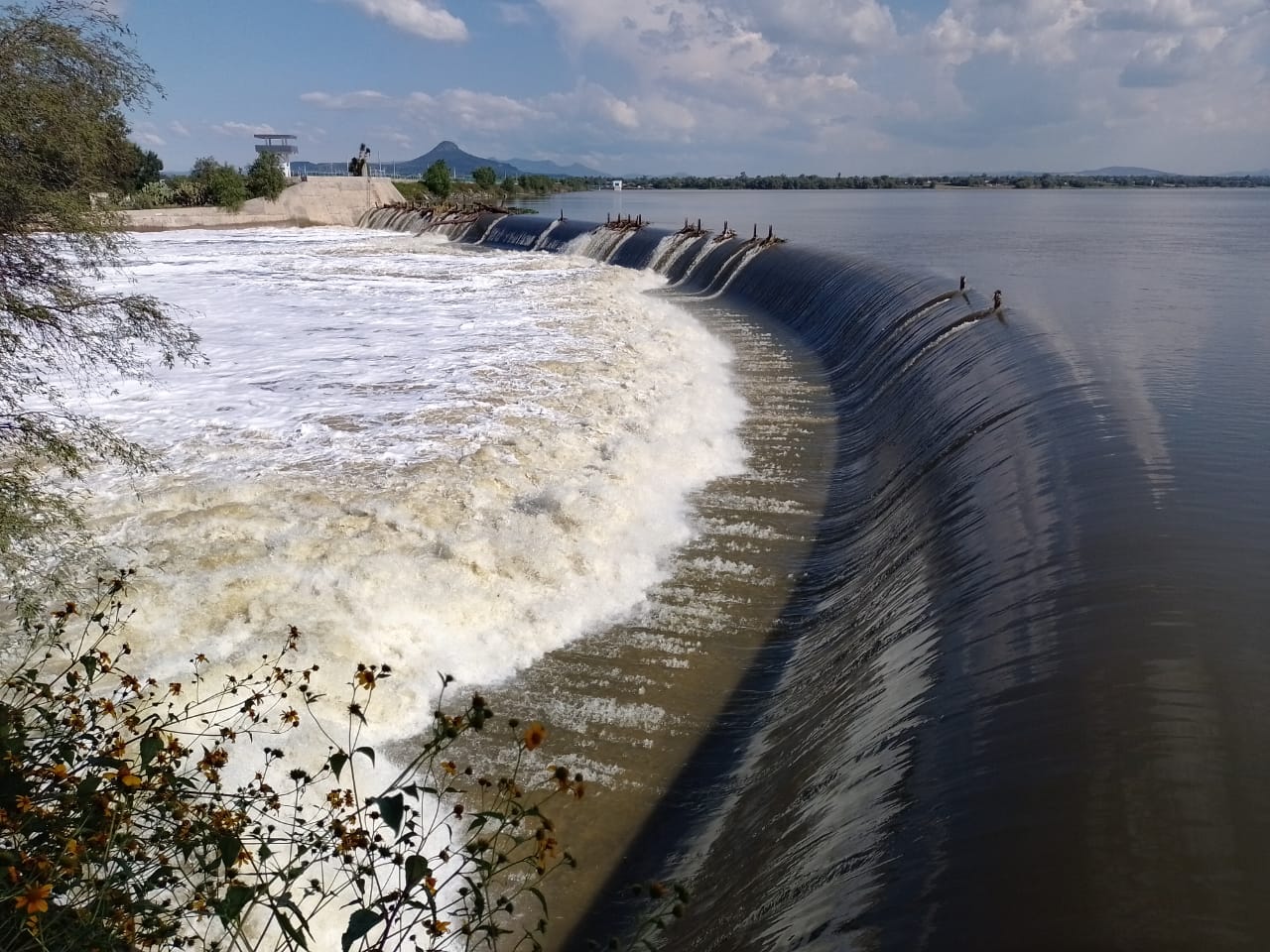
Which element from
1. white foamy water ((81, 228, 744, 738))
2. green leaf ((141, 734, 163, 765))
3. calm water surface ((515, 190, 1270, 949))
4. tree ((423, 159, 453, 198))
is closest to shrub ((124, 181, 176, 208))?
tree ((423, 159, 453, 198))

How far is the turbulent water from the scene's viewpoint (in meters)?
3.91

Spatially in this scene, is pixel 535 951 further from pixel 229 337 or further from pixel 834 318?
pixel 229 337

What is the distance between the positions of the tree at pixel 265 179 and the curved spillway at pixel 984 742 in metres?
66.5

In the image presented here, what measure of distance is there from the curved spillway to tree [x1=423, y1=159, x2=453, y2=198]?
79.0 m

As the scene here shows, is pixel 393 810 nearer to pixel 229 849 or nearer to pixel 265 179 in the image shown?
pixel 229 849

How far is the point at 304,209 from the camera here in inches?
2618

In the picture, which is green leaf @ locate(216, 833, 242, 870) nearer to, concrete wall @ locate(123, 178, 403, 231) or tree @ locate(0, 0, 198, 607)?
tree @ locate(0, 0, 198, 607)

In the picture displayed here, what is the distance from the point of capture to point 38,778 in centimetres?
301

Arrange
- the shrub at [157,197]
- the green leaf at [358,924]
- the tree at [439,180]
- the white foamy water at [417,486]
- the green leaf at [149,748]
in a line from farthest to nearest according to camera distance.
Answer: the tree at [439,180]
the shrub at [157,197]
the white foamy water at [417,486]
the green leaf at [149,748]
the green leaf at [358,924]

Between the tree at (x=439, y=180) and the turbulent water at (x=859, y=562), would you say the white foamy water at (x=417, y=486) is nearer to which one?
the turbulent water at (x=859, y=562)

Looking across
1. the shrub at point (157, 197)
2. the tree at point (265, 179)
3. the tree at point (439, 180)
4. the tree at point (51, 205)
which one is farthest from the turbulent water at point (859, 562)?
the tree at point (439, 180)

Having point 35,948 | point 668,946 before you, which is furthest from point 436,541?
point 35,948

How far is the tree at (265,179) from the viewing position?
6612 cm

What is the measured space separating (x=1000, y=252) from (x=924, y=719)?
29.8 m
